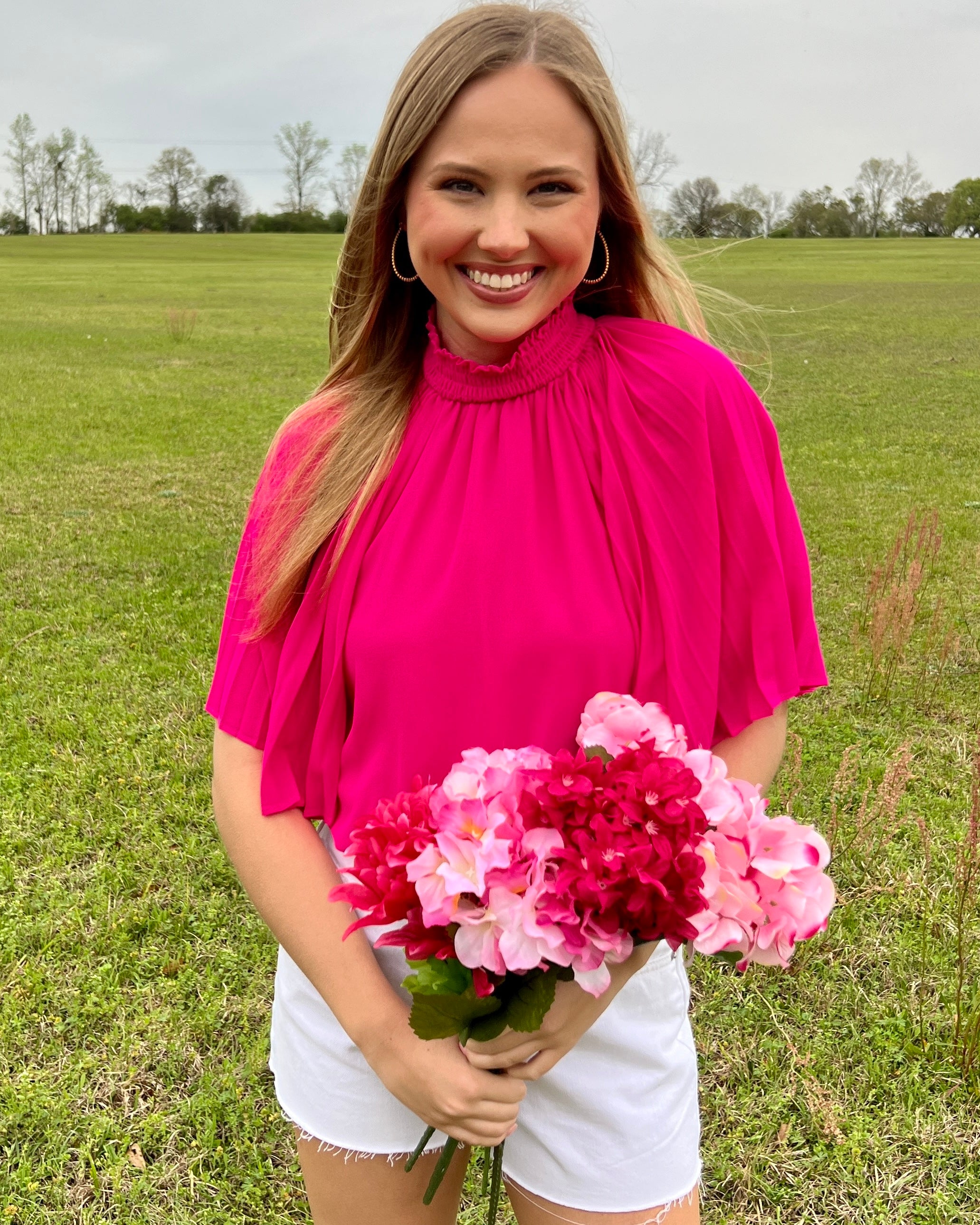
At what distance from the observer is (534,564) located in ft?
5.00

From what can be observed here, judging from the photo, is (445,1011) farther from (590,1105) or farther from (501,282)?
(501,282)

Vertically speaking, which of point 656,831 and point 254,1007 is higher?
point 656,831

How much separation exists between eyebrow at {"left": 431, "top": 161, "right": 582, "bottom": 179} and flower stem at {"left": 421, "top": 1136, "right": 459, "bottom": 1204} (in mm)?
1324

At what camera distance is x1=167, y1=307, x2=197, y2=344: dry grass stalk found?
19.7m

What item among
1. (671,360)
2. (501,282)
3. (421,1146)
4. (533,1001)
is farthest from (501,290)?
(421,1146)

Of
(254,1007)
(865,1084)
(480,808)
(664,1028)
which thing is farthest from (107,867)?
(480,808)

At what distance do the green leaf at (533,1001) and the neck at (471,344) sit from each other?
0.90m

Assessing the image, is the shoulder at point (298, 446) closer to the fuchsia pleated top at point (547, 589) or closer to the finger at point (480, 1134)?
the fuchsia pleated top at point (547, 589)

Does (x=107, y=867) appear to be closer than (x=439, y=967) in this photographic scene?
No

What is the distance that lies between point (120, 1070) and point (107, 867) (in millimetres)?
1024

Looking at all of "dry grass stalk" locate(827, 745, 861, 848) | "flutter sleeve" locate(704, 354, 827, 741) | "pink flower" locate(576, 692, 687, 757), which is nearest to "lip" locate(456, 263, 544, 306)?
"flutter sleeve" locate(704, 354, 827, 741)

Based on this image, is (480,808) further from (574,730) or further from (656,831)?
(574,730)

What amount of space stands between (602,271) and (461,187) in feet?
1.20

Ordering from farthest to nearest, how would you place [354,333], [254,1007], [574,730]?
[254,1007], [354,333], [574,730]
